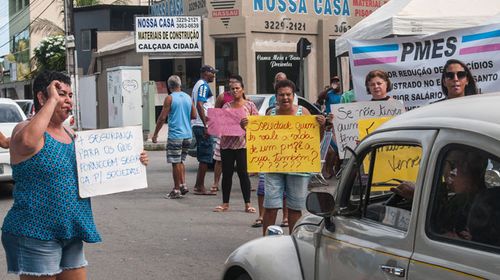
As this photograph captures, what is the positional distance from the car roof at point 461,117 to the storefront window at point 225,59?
22042 millimetres

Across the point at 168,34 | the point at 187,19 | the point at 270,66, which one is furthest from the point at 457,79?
the point at 168,34

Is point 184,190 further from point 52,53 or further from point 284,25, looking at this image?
point 52,53

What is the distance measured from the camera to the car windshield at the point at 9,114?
12.6 metres

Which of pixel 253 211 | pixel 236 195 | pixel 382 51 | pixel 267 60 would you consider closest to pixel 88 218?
pixel 382 51

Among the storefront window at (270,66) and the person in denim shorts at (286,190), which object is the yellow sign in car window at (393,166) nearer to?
A: the person in denim shorts at (286,190)

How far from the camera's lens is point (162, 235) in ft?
27.9

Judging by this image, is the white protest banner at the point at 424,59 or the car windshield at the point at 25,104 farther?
the car windshield at the point at 25,104

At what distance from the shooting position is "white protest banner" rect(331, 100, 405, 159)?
656 centimetres

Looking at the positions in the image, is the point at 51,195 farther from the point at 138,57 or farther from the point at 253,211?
the point at 138,57

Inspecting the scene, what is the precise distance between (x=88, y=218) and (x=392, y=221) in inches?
74.5

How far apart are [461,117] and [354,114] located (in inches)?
147

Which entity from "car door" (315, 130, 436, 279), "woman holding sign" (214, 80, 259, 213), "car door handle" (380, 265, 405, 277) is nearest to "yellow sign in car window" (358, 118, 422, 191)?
"car door" (315, 130, 436, 279)

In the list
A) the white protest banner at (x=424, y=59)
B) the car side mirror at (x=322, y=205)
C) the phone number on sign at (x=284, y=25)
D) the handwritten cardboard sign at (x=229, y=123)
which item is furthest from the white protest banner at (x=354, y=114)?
the phone number on sign at (x=284, y=25)

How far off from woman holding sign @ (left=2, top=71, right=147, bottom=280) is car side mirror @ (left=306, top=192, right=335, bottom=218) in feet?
4.48
